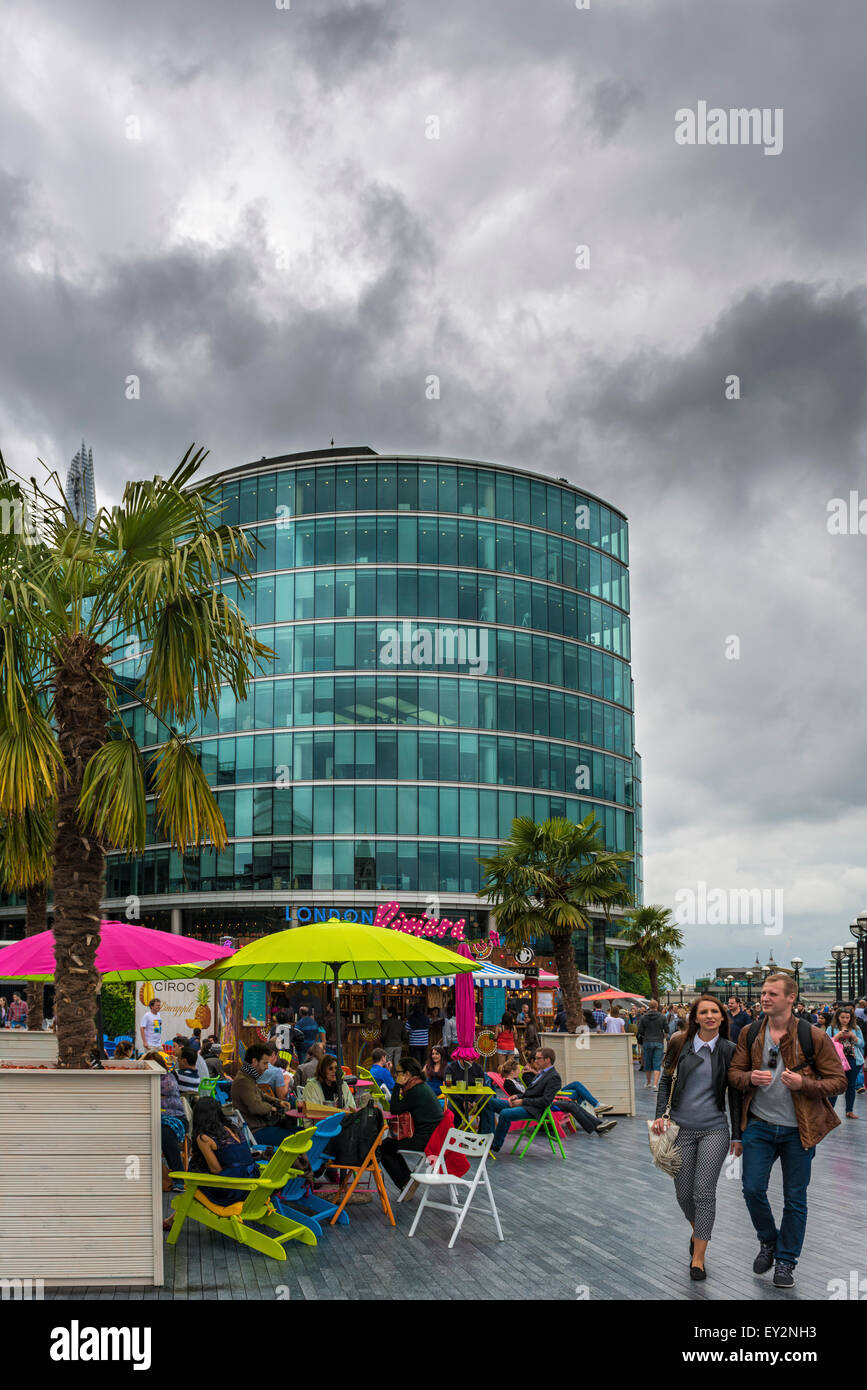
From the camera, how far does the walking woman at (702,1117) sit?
7.55m

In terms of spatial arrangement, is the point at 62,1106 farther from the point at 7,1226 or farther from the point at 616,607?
the point at 616,607

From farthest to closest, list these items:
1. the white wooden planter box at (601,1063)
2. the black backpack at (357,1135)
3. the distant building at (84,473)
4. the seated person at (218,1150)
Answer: the distant building at (84,473) → the white wooden planter box at (601,1063) → the black backpack at (357,1135) → the seated person at (218,1150)

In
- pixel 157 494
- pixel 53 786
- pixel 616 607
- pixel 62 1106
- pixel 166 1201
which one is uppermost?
pixel 616 607

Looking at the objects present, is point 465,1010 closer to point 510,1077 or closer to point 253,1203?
point 510,1077

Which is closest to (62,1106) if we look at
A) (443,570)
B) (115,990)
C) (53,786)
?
(53,786)

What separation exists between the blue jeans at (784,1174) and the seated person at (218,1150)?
363 centimetres

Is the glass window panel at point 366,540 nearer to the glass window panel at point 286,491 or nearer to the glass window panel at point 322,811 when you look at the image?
the glass window panel at point 286,491

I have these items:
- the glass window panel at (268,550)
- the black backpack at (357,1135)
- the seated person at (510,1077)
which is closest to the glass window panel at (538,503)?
the glass window panel at (268,550)

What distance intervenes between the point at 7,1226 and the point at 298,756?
50176mm

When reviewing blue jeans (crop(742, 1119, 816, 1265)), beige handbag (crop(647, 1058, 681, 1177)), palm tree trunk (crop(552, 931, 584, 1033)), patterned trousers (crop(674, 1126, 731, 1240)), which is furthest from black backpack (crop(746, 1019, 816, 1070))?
palm tree trunk (crop(552, 931, 584, 1033))

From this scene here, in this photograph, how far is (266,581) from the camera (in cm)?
5959

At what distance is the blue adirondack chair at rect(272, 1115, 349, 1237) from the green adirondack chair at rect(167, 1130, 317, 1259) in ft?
2.28

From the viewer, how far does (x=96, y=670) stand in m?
9.41

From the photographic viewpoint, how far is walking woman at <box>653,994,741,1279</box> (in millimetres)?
7551
